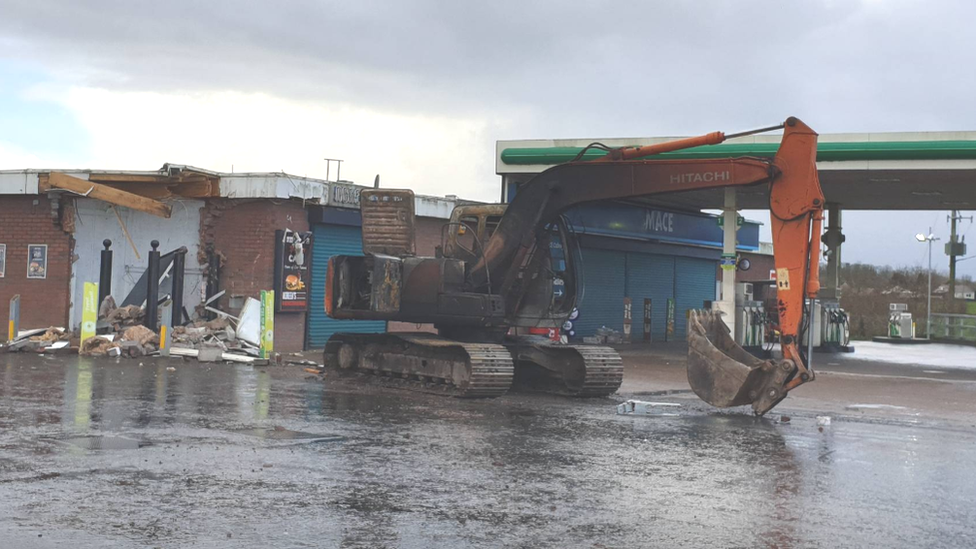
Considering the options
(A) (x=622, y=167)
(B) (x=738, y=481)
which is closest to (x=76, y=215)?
(A) (x=622, y=167)

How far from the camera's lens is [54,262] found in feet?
80.3

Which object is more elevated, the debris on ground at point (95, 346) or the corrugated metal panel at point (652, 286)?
the corrugated metal panel at point (652, 286)

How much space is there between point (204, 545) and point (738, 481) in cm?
471

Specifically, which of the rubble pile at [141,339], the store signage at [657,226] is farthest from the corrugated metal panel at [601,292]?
the rubble pile at [141,339]

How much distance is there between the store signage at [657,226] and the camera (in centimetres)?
3039

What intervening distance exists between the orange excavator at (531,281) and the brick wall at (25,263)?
902cm

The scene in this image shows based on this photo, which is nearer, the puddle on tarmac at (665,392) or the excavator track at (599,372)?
the excavator track at (599,372)

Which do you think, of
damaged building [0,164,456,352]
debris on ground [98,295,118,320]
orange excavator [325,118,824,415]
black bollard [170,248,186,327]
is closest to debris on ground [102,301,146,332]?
debris on ground [98,295,118,320]

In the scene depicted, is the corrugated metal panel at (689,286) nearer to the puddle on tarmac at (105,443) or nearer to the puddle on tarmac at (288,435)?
the puddle on tarmac at (288,435)

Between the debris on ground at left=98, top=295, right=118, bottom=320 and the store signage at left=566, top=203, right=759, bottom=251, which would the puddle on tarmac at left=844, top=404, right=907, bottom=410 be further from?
the debris on ground at left=98, top=295, right=118, bottom=320

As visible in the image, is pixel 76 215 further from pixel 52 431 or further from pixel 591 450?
pixel 591 450

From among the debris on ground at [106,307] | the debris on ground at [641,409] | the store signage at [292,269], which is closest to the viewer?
the debris on ground at [641,409]

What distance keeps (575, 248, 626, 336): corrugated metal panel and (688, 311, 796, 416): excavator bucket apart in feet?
55.8

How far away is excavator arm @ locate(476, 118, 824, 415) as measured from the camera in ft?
45.1
